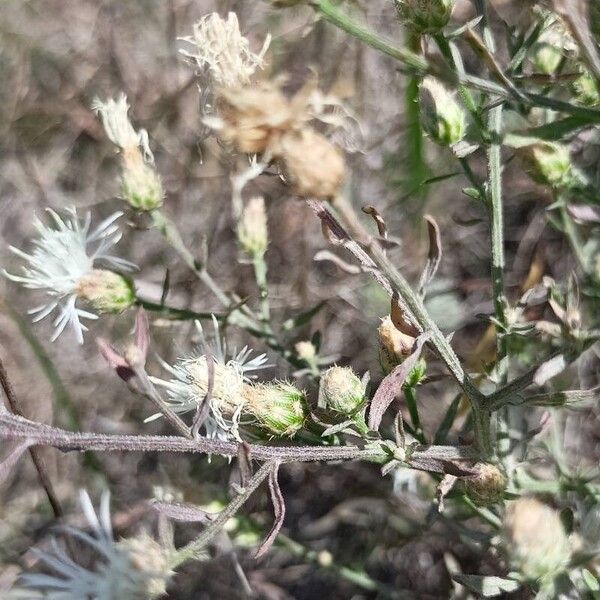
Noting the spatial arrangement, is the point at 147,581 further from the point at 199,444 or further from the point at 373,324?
the point at 373,324

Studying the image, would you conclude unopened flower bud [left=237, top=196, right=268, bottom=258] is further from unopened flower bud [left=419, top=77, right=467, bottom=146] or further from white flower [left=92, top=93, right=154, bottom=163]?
unopened flower bud [left=419, top=77, right=467, bottom=146]

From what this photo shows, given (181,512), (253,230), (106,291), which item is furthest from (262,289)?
(181,512)

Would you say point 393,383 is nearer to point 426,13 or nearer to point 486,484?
point 486,484

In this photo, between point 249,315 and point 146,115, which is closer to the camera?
point 249,315

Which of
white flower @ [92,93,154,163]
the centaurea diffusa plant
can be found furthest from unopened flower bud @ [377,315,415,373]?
white flower @ [92,93,154,163]

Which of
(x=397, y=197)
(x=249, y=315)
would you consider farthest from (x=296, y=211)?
(x=249, y=315)

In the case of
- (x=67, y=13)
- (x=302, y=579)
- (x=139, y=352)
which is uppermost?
(x=67, y=13)

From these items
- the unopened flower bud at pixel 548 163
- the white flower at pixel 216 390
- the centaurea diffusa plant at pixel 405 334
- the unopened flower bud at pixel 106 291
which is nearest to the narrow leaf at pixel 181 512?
the centaurea diffusa plant at pixel 405 334

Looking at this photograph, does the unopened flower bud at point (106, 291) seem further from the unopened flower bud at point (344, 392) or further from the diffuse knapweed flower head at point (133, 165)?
the unopened flower bud at point (344, 392)
